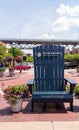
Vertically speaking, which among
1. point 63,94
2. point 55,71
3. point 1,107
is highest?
point 55,71

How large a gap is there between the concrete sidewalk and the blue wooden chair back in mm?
2308

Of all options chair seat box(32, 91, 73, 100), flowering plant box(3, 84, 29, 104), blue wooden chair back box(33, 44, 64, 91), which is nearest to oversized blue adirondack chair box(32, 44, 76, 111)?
blue wooden chair back box(33, 44, 64, 91)

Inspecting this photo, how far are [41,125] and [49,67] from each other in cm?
272

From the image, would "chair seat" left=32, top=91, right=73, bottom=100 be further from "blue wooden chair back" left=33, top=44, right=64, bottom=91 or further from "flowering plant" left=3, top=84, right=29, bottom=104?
"blue wooden chair back" left=33, top=44, right=64, bottom=91

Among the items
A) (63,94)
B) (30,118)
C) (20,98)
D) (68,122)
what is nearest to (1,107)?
(20,98)

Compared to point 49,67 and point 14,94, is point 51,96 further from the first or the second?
point 49,67

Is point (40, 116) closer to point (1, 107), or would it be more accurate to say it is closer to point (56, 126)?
point (56, 126)

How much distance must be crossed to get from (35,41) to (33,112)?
9808cm

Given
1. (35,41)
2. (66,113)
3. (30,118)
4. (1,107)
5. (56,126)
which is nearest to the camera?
(56,126)

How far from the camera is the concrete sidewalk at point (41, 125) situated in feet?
18.1

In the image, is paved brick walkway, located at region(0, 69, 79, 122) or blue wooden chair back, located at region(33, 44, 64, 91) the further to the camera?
blue wooden chair back, located at region(33, 44, 64, 91)

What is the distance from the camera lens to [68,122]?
5.97 meters

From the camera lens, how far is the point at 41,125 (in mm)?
5746

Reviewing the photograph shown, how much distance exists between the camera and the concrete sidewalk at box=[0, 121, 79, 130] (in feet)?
18.1
